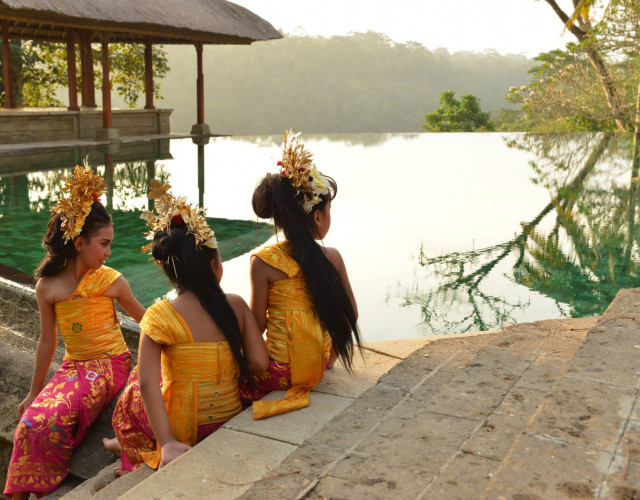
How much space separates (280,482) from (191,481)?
0.99ft

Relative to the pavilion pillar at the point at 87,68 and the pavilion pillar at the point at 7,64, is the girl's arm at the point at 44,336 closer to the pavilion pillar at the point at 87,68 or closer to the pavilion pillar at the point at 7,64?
the pavilion pillar at the point at 87,68

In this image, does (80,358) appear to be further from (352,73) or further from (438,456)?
(352,73)

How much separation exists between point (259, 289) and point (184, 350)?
33 centimetres

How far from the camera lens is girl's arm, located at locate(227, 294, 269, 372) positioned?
2.06 m

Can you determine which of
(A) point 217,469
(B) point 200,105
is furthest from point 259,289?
(B) point 200,105

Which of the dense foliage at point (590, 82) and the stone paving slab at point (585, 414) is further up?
the dense foliage at point (590, 82)

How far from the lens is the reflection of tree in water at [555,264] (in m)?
4.33

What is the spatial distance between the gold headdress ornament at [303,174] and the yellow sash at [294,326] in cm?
17

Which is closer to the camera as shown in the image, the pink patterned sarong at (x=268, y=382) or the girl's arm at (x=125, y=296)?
the pink patterned sarong at (x=268, y=382)

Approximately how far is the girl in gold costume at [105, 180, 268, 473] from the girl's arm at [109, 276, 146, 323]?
1.52ft

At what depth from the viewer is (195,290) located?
1958mm

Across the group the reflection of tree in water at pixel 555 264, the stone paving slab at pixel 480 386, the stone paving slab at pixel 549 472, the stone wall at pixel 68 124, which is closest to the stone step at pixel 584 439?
the stone paving slab at pixel 549 472

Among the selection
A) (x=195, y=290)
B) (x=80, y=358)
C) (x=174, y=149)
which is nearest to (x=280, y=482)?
(x=195, y=290)

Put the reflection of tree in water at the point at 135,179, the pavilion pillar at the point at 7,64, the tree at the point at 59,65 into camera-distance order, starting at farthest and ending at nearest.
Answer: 1. the tree at the point at 59,65
2. the pavilion pillar at the point at 7,64
3. the reflection of tree in water at the point at 135,179
